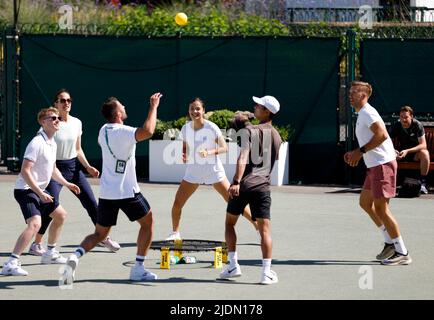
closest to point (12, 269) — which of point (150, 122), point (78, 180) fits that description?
point (150, 122)

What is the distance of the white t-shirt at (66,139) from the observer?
12.7 meters

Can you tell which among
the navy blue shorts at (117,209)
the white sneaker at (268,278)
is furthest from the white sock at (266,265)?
the navy blue shorts at (117,209)

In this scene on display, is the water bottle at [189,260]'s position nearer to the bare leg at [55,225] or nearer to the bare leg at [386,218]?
the bare leg at [55,225]

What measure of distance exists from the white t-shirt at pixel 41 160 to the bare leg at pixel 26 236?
1.25 feet

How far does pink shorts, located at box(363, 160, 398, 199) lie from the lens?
1159 centimetres

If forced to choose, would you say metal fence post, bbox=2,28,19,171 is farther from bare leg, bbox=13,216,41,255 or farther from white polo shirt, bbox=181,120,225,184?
bare leg, bbox=13,216,41,255

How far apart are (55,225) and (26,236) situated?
1010 millimetres

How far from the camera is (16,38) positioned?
20047mm

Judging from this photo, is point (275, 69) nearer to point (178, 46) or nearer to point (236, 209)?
point (178, 46)

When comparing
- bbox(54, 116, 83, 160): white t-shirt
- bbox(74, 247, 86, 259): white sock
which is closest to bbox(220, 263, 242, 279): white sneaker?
bbox(74, 247, 86, 259): white sock

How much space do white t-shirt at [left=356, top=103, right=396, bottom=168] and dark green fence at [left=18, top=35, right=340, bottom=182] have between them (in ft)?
23.8

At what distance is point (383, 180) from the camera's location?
11.6m

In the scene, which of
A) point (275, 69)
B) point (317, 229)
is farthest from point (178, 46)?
point (317, 229)
